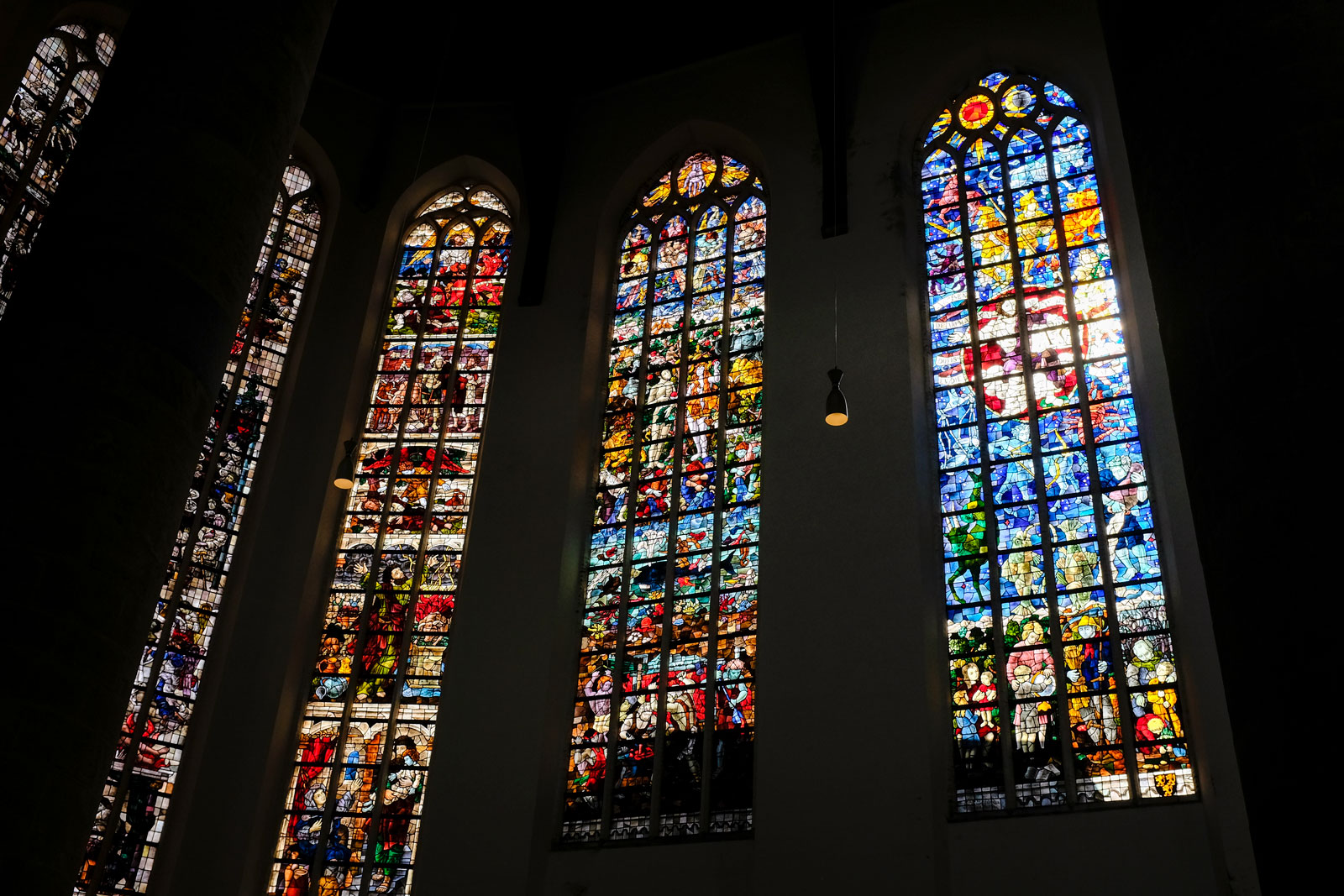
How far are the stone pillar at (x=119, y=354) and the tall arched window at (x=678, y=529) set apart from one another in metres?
5.40

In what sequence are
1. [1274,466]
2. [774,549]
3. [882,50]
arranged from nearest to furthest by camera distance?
[1274,466] → [774,549] → [882,50]

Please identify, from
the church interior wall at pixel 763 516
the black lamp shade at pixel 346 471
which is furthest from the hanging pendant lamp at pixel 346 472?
the church interior wall at pixel 763 516

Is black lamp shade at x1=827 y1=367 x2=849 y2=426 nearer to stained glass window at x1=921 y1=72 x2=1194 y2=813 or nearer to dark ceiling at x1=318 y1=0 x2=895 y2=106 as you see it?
stained glass window at x1=921 y1=72 x2=1194 y2=813

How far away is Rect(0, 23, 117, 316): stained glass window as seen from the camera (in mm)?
11469

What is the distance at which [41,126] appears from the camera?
12.0 metres

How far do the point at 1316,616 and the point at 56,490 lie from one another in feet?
14.0

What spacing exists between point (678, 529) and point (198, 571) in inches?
163

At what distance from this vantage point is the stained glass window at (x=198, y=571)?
10.5m

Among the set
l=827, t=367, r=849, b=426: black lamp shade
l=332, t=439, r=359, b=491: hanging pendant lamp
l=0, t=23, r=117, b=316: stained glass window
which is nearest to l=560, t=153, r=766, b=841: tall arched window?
l=827, t=367, r=849, b=426: black lamp shade

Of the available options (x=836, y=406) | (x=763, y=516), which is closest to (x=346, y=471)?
(x=763, y=516)

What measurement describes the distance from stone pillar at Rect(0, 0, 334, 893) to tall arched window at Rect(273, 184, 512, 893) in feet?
18.5

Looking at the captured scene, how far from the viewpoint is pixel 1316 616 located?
3.36 meters

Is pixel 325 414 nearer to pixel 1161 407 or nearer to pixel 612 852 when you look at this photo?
pixel 612 852

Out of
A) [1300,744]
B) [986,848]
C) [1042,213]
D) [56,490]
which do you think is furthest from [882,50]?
[1300,744]
